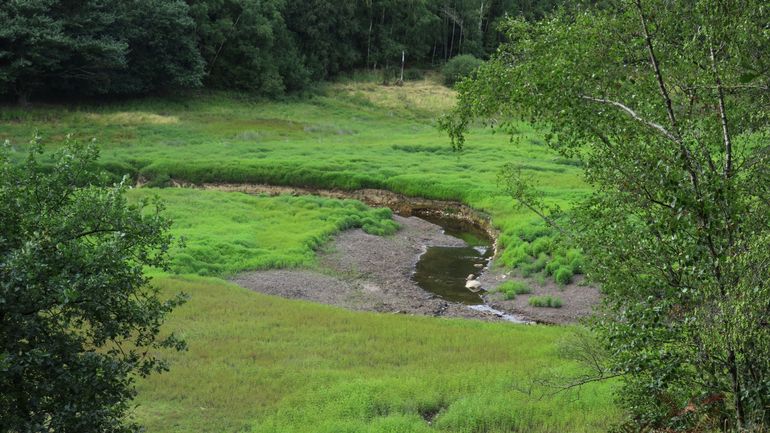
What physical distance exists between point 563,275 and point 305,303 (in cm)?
1215

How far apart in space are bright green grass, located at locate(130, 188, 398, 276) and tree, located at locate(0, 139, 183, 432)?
61.7 ft

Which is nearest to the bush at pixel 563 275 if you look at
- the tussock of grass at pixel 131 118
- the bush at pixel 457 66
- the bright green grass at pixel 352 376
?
the bright green grass at pixel 352 376

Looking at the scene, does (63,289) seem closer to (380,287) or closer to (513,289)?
(380,287)

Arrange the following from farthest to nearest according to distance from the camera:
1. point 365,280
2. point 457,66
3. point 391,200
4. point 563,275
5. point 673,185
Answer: point 457,66 → point 391,200 → point 365,280 → point 563,275 → point 673,185

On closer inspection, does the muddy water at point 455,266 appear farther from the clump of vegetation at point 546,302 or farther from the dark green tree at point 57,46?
the dark green tree at point 57,46

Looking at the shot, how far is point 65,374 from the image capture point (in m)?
10.2

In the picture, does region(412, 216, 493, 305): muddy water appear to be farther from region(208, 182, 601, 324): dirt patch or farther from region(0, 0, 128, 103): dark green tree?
region(0, 0, 128, 103): dark green tree

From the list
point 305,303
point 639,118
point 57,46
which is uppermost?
point 57,46

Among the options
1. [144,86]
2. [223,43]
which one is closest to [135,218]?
[144,86]

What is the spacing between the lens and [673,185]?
9.34 m

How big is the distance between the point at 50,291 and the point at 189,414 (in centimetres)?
724

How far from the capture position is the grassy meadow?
54.0 feet

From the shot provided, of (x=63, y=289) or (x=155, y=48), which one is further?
(x=155, y=48)

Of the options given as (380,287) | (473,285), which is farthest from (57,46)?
(473,285)
